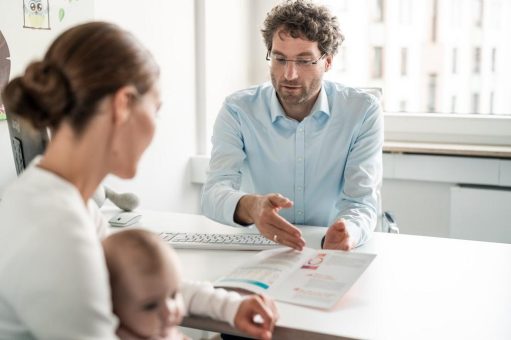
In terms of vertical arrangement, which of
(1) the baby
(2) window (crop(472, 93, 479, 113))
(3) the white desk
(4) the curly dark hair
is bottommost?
(3) the white desk

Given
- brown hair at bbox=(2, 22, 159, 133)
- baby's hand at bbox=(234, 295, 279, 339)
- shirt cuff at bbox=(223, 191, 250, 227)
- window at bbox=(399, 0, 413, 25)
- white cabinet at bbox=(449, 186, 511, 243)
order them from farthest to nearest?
window at bbox=(399, 0, 413, 25) → white cabinet at bbox=(449, 186, 511, 243) → shirt cuff at bbox=(223, 191, 250, 227) → baby's hand at bbox=(234, 295, 279, 339) → brown hair at bbox=(2, 22, 159, 133)

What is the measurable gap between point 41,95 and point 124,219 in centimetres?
108

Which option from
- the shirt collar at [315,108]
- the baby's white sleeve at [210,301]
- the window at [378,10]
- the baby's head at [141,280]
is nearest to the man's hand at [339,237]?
the baby's white sleeve at [210,301]

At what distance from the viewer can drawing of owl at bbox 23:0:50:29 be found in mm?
2195

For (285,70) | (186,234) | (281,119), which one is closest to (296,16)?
(285,70)

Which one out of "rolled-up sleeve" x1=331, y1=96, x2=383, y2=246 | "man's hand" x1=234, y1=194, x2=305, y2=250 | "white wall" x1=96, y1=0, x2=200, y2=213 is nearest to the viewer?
"man's hand" x1=234, y1=194, x2=305, y2=250

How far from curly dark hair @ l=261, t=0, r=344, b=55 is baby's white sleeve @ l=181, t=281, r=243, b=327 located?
1172 millimetres

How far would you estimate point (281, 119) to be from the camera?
7.37 ft

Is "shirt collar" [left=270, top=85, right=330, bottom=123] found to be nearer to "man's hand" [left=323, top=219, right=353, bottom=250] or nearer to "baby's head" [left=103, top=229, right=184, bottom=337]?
"man's hand" [left=323, top=219, right=353, bottom=250]

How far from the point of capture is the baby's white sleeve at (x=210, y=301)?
4.10 ft

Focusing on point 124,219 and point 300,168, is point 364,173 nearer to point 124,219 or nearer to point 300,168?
point 300,168

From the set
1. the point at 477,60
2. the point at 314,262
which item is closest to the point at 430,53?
the point at 477,60

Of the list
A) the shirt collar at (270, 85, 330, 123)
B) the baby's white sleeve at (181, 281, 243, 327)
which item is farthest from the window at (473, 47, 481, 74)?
the baby's white sleeve at (181, 281, 243, 327)

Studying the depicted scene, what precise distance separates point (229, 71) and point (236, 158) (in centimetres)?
147
